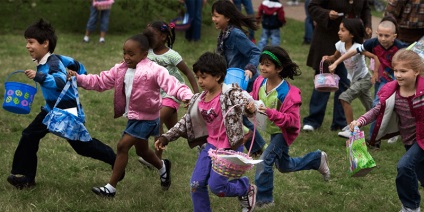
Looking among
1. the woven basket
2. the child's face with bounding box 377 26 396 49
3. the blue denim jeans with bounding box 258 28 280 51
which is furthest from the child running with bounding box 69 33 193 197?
the blue denim jeans with bounding box 258 28 280 51

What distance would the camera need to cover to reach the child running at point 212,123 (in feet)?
16.5

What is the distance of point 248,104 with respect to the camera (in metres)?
4.93

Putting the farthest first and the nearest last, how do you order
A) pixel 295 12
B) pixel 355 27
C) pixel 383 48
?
1. pixel 295 12
2. pixel 355 27
3. pixel 383 48

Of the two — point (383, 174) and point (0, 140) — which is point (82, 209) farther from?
point (383, 174)

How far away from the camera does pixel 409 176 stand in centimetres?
541

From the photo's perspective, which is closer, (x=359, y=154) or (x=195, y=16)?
(x=359, y=154)

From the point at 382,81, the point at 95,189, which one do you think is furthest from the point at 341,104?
the point at 95,189

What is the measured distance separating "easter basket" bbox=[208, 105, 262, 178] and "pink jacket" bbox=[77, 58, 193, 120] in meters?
0.94

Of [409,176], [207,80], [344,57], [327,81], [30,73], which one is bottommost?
[327,81]

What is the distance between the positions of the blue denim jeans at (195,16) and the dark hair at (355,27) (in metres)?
6.42

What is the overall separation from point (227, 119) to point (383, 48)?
10.5 feet

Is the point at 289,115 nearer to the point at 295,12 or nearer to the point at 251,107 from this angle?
the point at 251,107

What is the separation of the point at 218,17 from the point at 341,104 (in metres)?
2.35

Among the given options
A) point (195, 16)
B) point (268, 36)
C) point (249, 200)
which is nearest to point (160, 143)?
point (249, 200)
